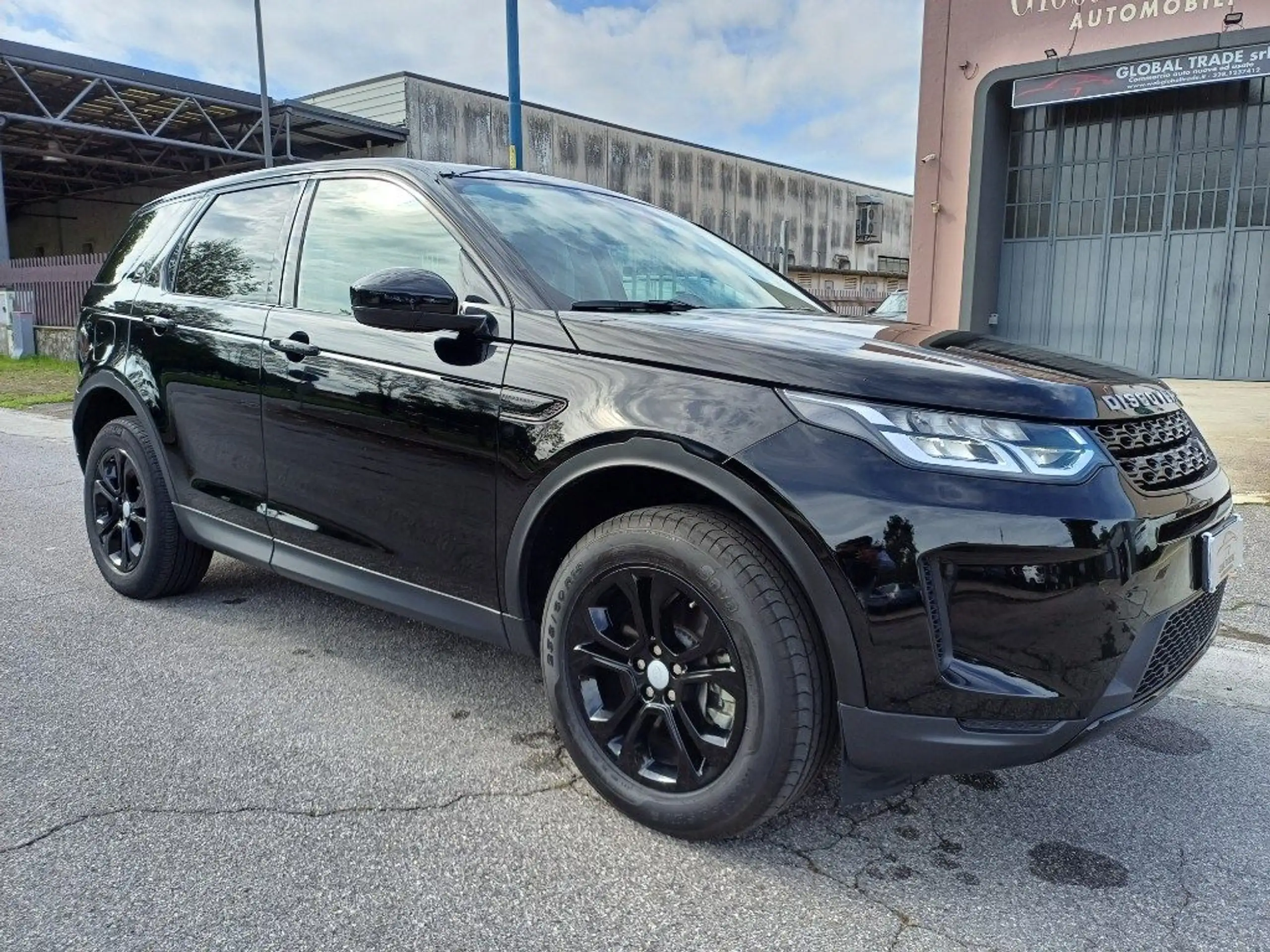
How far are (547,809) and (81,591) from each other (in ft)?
9.68

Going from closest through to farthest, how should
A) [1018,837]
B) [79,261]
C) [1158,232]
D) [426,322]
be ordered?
[1018,837] < [426,322] < [1158,232] < [79,261]

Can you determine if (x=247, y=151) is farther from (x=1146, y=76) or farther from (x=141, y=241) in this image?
(x=141, y=241)

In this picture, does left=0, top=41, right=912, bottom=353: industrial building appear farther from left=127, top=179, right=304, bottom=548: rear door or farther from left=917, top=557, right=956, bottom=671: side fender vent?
left=917, top=557, right=956, bottom=671: side fender vent

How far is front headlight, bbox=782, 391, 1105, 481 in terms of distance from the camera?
194 centimetres

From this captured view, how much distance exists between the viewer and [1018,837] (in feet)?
7.72

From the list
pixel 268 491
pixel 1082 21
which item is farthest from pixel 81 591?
pixel 1082 21

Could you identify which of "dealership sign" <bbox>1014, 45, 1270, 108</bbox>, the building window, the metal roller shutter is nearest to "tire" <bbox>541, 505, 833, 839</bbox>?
the metal roller shutter

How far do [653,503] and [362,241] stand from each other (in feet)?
4.76

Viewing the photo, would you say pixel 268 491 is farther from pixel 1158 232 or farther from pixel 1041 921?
pixel 1158 232

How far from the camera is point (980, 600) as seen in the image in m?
1.91

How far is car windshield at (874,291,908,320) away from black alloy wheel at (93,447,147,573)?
11358mm

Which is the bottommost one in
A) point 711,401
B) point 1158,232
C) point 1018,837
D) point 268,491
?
point 1018,837

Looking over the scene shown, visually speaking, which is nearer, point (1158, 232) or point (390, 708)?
point (390, 708)

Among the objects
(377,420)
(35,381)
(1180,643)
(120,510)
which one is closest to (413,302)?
(377,420)
